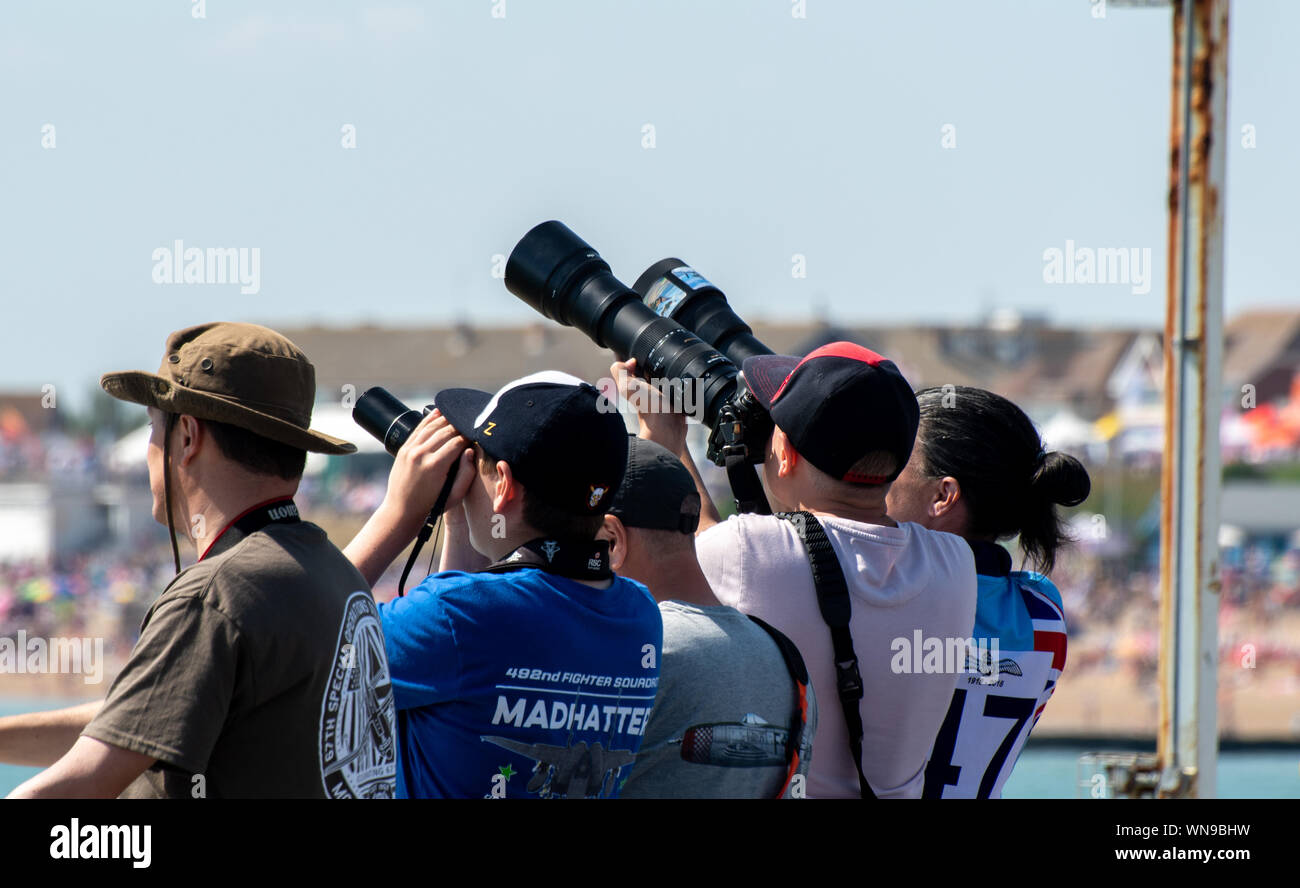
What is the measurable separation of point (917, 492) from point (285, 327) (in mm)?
56853

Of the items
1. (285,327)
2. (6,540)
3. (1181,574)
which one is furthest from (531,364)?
(1181,574)

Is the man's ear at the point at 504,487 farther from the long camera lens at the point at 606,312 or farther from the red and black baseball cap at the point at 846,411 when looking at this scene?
the long camera lens at the point at 606,312

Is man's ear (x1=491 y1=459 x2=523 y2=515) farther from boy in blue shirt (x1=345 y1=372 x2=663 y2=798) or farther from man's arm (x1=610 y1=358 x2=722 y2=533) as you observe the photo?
man's arm (x1=610 y1=358 x2=722 y2=533)

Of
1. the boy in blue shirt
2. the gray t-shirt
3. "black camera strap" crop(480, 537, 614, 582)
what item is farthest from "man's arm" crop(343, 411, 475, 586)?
the gray t-shirt

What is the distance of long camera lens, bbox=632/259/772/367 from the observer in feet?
11.5

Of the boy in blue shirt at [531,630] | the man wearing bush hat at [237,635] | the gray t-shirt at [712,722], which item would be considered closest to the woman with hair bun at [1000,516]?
the gray t-shirt at [712,722]

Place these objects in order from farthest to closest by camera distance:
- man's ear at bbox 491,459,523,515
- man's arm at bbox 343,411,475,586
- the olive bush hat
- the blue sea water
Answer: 1. the blue sea water
2. man's arm at bbox 343,411,475,586
3. man's ear at bbox 491,459,523,515
4. the olive bush hat

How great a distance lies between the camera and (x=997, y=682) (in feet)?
9.66

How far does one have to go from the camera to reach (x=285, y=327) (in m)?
57.6

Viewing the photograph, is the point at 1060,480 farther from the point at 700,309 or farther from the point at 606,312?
the point at 606,312

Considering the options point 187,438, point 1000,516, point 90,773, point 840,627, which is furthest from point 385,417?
point 1000,516

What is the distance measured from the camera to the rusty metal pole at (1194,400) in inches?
148

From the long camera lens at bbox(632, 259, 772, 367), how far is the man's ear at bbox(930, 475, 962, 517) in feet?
1.97

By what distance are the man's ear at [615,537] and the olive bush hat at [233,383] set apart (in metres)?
0.56
